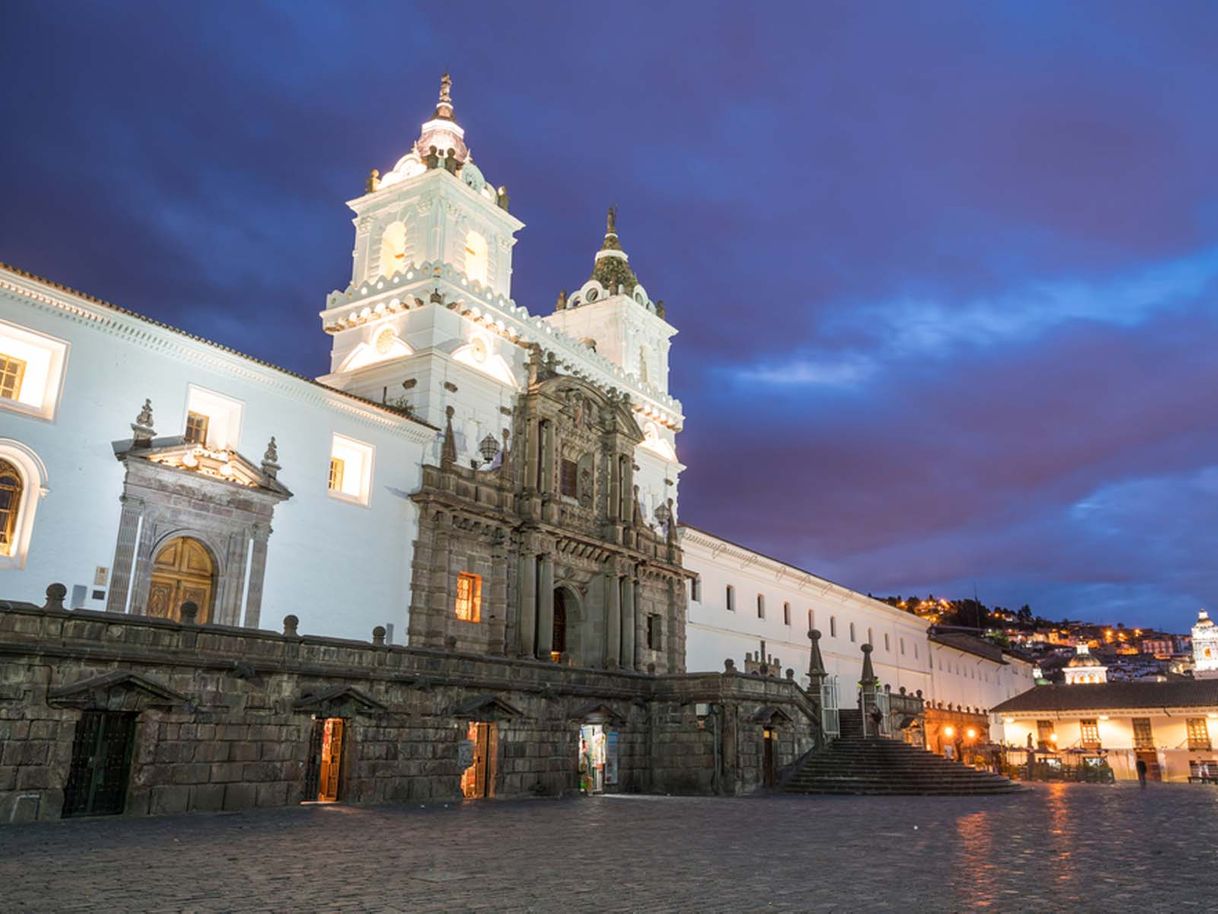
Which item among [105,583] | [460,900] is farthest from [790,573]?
[460,900]

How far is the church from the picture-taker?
20797 mm

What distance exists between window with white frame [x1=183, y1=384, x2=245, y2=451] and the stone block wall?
7.53 metres

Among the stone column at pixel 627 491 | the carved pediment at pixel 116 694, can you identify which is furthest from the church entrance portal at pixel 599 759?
the carved pediment at pixel 116 694

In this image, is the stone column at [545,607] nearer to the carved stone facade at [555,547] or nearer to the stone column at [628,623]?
the carved stone facade at [555,547]

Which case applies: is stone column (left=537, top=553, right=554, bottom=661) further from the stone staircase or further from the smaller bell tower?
the smaller bell tower

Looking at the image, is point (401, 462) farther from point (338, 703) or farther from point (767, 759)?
point (767, 759)

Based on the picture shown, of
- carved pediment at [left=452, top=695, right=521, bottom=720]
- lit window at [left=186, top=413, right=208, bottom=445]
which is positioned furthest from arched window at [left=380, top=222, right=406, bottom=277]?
carved pediment at [left=452, top=695, right=521, bottom=720]

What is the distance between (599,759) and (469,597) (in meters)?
6.99

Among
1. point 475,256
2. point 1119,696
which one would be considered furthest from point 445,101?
point 1119,696

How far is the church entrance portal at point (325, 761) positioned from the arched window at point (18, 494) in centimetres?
776

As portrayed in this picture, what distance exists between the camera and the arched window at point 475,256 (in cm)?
3950

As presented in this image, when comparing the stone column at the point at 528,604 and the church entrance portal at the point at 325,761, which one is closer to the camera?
the church entrance portal at the point at 325,761

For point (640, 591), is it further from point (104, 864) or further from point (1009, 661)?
point (1009, 661)

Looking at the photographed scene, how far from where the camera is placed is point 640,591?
4250 cm
